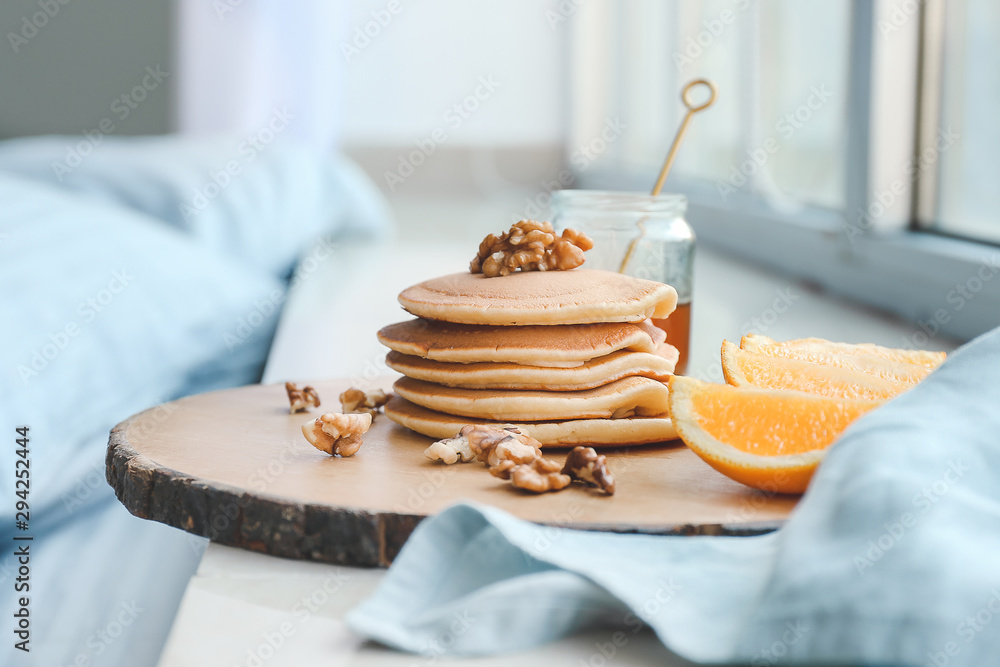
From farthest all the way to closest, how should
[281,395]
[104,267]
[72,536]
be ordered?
[104,267]
[72,536]
[281,395]

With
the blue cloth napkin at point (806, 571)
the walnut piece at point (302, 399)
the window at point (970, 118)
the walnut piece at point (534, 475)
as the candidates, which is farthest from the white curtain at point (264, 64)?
the blue cloth napkin at point (806, 571)

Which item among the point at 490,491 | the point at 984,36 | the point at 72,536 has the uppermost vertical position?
the point at 984,36

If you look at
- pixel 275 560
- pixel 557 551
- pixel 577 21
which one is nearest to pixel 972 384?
pixel 557 551

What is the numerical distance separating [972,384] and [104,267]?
1102 mm

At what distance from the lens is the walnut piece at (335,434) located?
0.62 meters

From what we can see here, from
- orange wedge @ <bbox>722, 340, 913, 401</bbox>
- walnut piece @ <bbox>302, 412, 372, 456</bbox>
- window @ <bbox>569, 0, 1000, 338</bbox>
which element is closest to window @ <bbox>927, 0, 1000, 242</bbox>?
window @ <bbox>569, 0, 1000, 338</bbox>

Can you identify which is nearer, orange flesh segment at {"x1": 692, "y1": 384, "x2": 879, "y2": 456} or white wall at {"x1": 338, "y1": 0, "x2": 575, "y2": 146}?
orange flesh segment at {"x1": 692, "y1": 384, "x2": 879, "y2": 456}

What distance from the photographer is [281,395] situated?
32.6 inches

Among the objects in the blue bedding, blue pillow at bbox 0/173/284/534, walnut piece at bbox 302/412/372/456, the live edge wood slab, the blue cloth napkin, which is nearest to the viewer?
the blue cloth napkin

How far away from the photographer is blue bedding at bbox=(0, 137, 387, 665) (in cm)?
88

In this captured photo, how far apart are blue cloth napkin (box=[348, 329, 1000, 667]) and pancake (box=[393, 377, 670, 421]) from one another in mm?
158

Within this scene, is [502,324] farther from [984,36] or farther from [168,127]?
[168,127]

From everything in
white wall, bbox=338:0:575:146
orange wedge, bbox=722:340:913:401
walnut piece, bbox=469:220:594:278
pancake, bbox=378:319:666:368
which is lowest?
orange wedge, bbox=722:340:913:401

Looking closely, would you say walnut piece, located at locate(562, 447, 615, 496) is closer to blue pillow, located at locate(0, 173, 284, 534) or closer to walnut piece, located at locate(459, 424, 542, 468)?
walnut piece, located at locate(459, 424, 542, 468)
